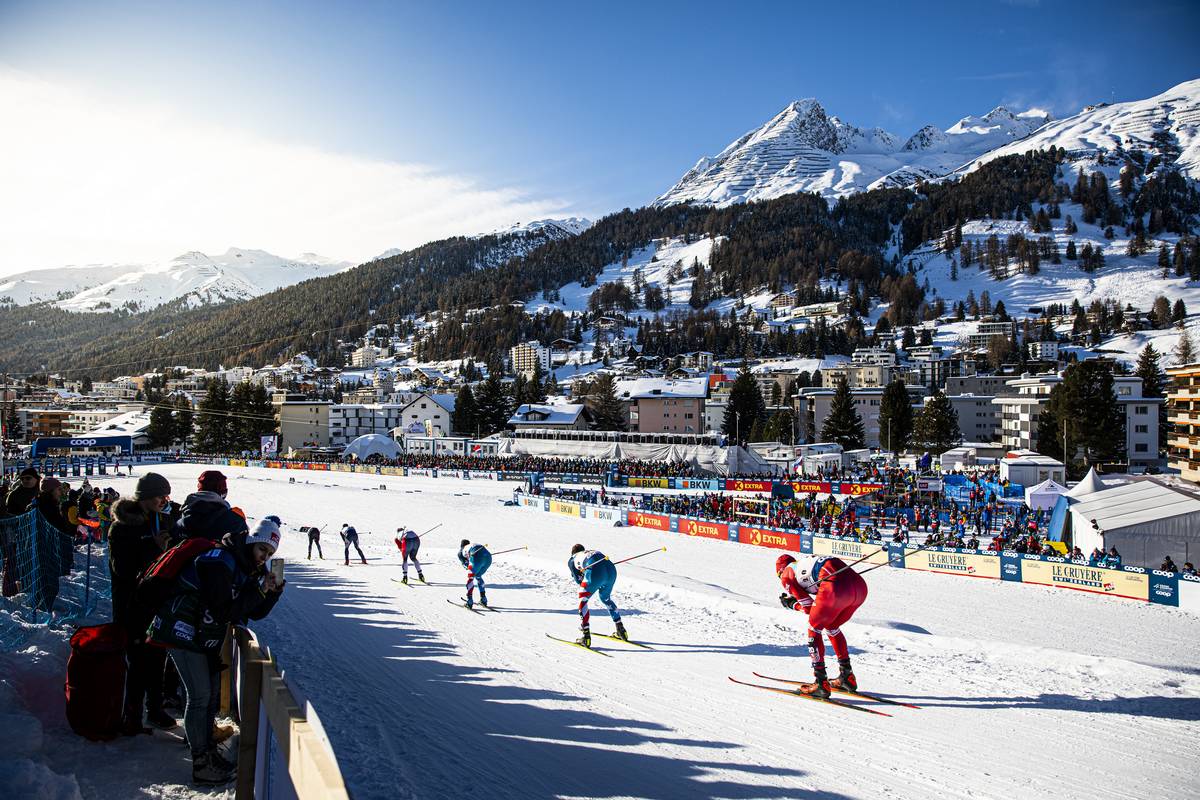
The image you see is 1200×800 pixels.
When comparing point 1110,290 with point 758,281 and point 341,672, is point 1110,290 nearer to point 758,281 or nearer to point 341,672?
point 758,281

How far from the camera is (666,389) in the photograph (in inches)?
2990

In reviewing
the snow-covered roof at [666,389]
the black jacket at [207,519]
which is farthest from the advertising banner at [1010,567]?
the snow-covered roof at [666,389]

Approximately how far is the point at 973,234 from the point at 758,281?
66703mm

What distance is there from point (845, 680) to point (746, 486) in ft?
102

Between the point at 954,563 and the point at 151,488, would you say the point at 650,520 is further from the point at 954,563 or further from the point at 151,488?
the point at 151,488

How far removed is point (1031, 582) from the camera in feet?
54.4

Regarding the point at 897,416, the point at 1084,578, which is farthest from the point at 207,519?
the point at 897,416

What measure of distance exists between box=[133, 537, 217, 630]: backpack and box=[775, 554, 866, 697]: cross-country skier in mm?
5389

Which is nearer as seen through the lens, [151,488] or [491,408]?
[151,488]

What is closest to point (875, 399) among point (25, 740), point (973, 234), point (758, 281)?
point (25, 740)

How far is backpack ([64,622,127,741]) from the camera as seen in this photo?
3773 mm

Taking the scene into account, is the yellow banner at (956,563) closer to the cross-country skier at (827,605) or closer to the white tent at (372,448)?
the cross-country skier at (827,605)

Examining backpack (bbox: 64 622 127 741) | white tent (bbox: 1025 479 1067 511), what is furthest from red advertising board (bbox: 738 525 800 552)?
backpack (bbox: 64 622 127 741)

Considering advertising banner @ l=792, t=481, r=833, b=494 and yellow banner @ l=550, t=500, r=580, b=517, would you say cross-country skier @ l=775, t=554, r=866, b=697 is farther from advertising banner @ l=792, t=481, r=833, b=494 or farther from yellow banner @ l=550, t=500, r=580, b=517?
advertising banner @ l=792, t=481, r=833, b=494
